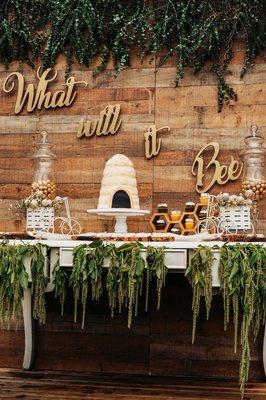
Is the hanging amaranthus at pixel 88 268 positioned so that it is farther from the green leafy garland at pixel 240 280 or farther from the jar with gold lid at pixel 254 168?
the jar with gold lid at pixel 254 168

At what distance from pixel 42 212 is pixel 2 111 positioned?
1.03 meters

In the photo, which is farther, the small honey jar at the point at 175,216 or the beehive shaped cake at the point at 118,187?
the small honey jar at the point at 175,216

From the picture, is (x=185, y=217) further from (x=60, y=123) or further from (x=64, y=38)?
(x=64, y=38)

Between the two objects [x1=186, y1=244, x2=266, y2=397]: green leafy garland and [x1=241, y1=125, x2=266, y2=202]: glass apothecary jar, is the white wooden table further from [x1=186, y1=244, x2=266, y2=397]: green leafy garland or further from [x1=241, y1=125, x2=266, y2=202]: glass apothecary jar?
[x1=241, y1=125, x2=266, y2=202]: glass apothecary jar

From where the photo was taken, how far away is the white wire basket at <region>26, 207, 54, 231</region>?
3818 millimetres

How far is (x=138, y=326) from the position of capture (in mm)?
4266

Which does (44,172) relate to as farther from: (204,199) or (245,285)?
(245,285)

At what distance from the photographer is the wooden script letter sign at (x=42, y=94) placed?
4457 millimetres

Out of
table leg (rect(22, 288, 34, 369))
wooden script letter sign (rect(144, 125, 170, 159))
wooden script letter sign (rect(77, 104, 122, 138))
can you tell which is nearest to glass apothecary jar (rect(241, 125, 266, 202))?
wooden script letter sign (rect(144, 125, 170, 159))

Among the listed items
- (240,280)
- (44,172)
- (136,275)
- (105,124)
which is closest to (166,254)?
(136,275)

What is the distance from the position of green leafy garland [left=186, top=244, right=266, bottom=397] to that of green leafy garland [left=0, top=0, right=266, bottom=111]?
134 centimetres

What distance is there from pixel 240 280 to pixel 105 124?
1.64 metres

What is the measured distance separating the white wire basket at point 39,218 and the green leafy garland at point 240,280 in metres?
0.98

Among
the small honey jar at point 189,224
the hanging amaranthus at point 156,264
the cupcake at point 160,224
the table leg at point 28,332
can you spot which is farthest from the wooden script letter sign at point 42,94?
the hanging amaranthus at point 156,264
